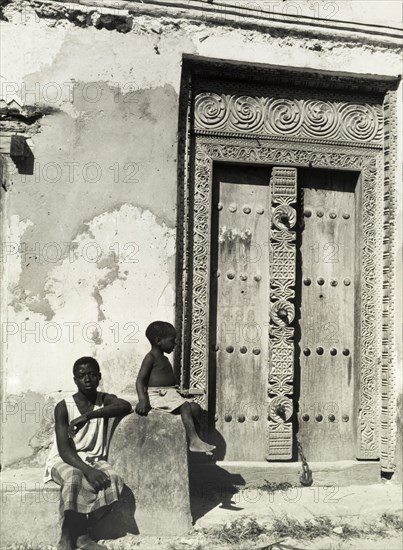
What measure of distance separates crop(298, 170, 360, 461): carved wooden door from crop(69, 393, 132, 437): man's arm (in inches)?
72.9

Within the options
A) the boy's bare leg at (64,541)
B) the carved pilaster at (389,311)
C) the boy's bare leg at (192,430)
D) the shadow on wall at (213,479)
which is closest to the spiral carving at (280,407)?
the shadow on wall at (213,479)

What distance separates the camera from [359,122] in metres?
5.96

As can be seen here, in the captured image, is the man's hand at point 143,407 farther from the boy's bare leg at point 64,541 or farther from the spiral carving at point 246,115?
the spiral carving at point 246,115

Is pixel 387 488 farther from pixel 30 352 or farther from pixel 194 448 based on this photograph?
pixel 30 352

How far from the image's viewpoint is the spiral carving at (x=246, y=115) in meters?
5.72

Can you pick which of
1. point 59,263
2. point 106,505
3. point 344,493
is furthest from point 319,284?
point 106,505

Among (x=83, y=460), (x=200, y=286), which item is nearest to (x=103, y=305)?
(x=200, y=286)

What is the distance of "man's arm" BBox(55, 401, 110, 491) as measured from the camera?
4164 millimetres

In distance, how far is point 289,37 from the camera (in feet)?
18.6

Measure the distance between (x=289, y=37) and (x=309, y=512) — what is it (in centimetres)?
358

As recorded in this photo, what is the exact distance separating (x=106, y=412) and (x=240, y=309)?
169 centimetres

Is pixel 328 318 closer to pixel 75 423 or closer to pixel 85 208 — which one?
pixel 85 208

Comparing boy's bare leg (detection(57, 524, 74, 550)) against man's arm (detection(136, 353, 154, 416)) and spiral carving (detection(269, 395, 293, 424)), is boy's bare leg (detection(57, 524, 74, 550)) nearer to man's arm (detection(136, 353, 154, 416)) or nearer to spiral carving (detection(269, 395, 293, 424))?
man's arm (detection(136, 353, 154, 416))


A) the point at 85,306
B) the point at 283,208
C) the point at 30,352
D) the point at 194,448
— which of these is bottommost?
the point at 194,448
